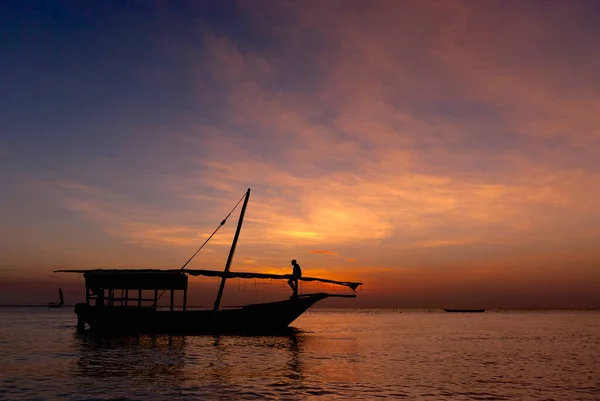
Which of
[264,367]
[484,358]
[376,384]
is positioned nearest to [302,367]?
[264,367]

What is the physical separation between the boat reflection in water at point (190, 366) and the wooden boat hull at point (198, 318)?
1.95m

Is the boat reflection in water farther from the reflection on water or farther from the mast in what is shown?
the mast

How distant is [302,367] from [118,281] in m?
19.7

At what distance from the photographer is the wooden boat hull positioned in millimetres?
36906

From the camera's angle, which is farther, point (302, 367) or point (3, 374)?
point (302, 367)

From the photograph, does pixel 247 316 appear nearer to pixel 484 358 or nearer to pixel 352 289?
pixel 352 289

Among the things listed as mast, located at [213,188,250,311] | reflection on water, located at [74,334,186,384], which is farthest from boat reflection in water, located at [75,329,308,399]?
mast, located at [213,188,250,311]

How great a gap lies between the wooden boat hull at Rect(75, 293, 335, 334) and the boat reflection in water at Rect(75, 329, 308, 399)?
195 centimetres

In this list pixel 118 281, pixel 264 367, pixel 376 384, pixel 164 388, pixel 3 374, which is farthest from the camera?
pixel 118 281

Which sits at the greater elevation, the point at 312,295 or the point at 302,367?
the point at 312,295

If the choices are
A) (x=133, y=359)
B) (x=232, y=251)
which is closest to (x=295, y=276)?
(x=232, y=251)

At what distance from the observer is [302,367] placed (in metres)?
22.8

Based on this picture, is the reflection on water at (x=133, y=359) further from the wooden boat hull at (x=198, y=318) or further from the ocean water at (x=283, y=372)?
the wooden boat hull at (x=198, y=318)

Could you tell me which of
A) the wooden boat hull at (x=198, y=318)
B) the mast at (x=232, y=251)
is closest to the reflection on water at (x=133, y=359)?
the wooden boat hull at (x=198, y=318)
